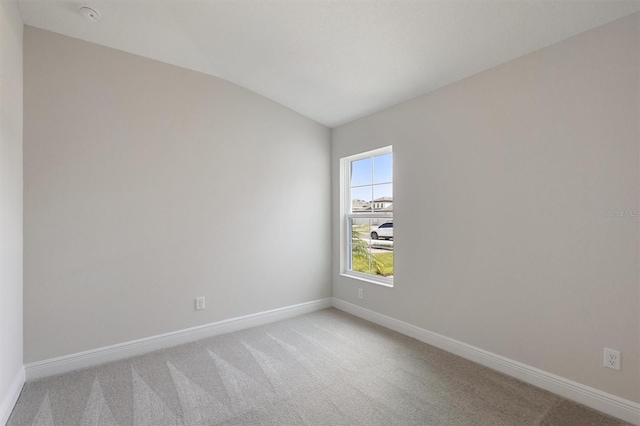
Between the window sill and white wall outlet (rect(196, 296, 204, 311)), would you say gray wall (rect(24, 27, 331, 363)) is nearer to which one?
white wall outlet (rect(196, 296, 204, 311))

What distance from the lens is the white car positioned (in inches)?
135

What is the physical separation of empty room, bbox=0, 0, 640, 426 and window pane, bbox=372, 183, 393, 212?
3 centimetres

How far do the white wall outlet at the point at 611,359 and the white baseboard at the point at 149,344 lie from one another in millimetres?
2793

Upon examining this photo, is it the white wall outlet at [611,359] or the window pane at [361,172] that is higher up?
the window pane at [361,172]

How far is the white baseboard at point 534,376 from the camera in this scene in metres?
1.84

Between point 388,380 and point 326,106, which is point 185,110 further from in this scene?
point 388,380

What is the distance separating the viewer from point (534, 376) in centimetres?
220

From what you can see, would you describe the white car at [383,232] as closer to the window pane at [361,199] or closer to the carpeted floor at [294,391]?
the window pane at [361,199]

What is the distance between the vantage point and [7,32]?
193 centimetres

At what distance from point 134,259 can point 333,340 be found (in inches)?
79.7

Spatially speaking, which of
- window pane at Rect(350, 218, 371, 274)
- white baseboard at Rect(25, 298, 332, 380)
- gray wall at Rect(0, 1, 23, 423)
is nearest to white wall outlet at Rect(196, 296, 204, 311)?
white baseboard at Rect(25, 298, 332, 380)

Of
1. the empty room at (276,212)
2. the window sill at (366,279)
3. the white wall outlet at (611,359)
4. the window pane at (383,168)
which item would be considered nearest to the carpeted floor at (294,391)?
the empty room at (276,212)

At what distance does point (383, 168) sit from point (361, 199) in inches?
20.1

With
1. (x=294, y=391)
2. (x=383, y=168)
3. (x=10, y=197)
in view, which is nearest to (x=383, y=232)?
(x=383, y=168)
